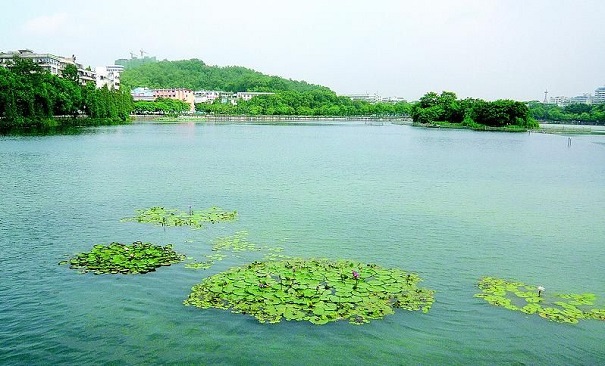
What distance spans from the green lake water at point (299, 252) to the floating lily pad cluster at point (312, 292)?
11.0 inches

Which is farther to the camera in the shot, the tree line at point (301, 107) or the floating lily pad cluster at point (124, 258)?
the tree line at point (301, 107)

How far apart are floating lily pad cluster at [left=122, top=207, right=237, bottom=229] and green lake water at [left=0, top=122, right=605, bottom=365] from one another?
2.04 feet

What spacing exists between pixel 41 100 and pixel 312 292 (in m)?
68.2

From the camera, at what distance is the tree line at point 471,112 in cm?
9750

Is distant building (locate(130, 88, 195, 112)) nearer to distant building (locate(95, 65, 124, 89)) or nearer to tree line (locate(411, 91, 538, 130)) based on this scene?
distant building (locate(95, 65, 124, 89))

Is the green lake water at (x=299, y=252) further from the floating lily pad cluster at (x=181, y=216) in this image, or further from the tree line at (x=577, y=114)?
the tree line at (x=577, y=114)

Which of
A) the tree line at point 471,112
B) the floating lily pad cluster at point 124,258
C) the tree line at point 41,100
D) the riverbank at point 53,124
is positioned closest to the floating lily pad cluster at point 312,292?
the floating lily pad cluster at point 124,258

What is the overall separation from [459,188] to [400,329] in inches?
735

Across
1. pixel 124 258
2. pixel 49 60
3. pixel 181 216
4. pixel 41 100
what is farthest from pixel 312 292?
pixel 49 60

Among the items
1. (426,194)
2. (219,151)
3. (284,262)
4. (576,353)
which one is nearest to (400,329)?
(576,353)

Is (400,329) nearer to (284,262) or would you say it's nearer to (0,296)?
(284,262)

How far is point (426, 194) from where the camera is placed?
2389 centimetres

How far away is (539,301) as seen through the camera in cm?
1052

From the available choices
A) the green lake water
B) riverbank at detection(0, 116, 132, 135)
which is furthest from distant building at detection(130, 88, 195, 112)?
the green lake water
